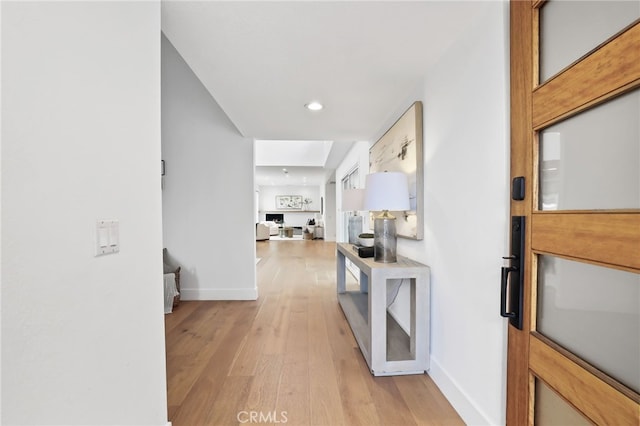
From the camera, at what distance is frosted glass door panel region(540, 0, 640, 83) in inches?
28.6

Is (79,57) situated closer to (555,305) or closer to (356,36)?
(356,36)

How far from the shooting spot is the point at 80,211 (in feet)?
2.72

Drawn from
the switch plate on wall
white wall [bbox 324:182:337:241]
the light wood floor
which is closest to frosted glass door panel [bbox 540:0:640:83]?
the switch plate on wall

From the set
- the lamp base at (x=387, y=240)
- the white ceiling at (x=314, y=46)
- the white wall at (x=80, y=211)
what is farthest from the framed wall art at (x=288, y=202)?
the white wall at (x=80, y=211)

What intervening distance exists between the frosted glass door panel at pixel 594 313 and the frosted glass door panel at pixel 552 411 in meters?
0.18

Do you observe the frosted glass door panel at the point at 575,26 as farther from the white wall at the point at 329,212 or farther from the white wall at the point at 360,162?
the white wall at the point at 329,212

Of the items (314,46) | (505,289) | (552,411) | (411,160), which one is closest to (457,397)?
(552,411)

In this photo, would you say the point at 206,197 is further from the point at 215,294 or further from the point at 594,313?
the point at 594,313

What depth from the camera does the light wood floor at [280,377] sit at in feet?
4.88

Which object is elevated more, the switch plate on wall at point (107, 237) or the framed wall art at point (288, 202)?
the framed wall art at point (288, 202)

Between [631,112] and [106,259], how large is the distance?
1.60 metres

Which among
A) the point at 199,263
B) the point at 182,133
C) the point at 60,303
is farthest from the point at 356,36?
the point at 199,263

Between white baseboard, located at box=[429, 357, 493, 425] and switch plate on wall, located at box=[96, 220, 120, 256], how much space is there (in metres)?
1.73

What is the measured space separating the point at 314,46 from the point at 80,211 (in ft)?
4.49
